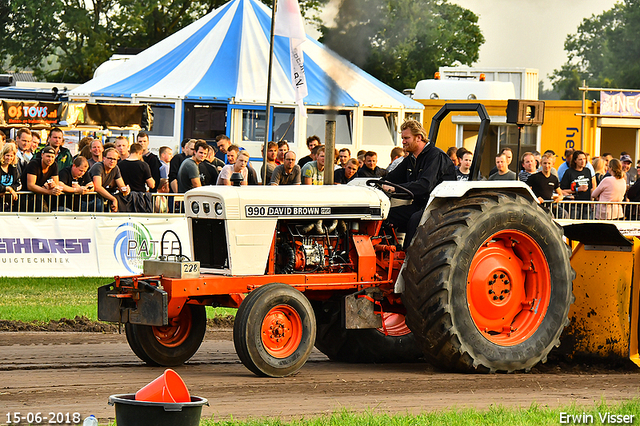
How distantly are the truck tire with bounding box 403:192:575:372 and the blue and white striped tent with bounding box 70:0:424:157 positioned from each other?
11692 millimetres

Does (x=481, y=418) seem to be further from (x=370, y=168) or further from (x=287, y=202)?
(x=370, y=168)

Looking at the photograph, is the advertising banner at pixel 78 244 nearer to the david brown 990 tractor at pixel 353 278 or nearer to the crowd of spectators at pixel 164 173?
the crowd of spectators at pixel 164 173

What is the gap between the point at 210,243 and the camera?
7.24 metres

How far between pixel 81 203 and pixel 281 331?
6.88 m

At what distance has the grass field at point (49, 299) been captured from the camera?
1055 centimetres

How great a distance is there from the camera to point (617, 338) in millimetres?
7652

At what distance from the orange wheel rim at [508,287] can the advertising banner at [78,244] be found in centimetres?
615

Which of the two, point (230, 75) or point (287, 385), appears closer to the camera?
point (287, 385)

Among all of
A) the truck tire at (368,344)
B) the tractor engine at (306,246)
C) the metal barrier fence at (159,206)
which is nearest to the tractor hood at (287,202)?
the tractor engine at (306,246)

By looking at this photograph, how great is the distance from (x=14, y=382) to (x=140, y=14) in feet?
112

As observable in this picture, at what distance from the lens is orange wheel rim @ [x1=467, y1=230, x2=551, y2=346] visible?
7.42 meters

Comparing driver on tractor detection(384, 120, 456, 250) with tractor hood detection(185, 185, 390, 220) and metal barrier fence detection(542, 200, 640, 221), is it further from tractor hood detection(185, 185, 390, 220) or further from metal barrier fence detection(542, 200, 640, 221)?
metal barrier fence detection(542, 200, 640, 221)

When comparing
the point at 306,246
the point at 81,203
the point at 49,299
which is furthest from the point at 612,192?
the point at 306,246

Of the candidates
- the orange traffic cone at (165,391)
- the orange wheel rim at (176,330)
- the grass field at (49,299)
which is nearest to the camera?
the orange traffic cone at (165,391)
